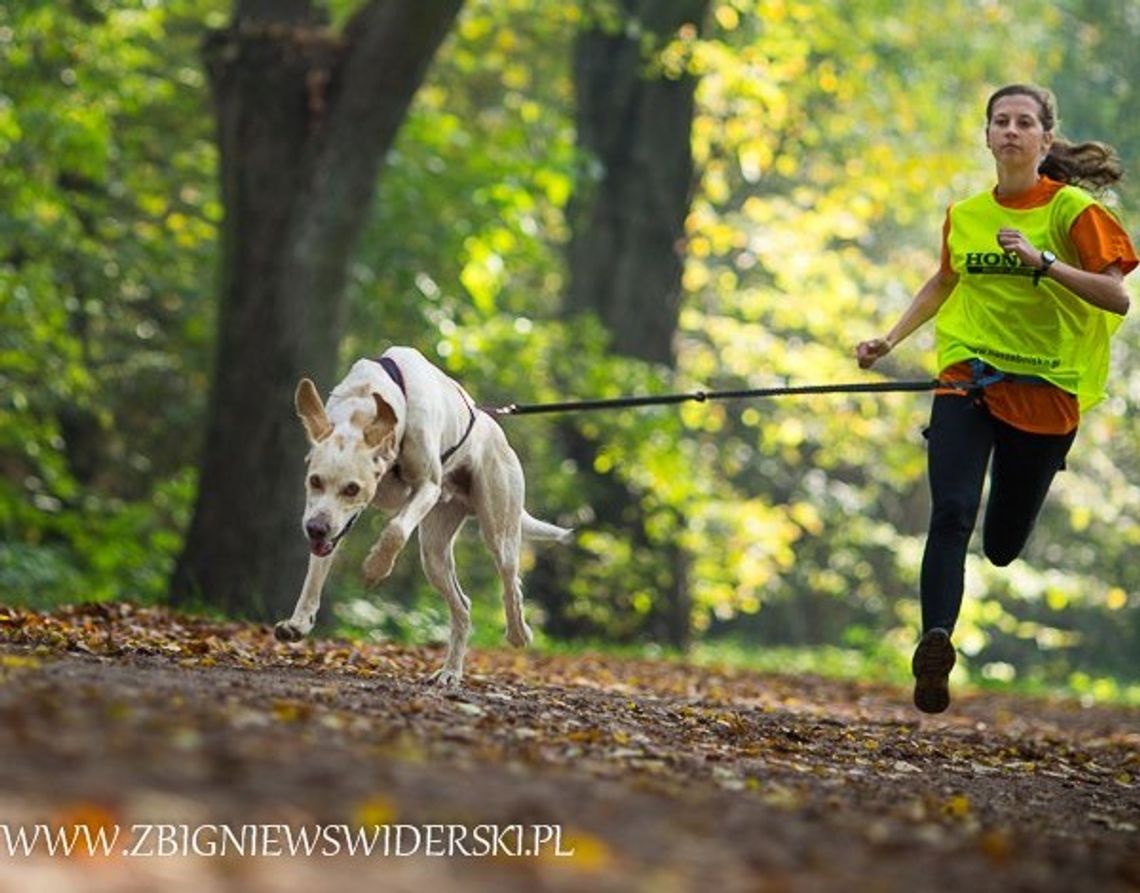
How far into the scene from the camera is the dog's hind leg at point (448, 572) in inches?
298

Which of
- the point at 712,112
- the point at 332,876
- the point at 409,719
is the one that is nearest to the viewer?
the point at 332,876

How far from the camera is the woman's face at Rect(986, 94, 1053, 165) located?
7.73 metres

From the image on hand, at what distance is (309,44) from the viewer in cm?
1247

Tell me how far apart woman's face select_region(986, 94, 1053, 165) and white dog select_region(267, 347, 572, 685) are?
223 cm

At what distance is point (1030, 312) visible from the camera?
7754mm

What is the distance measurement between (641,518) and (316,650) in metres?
9.24

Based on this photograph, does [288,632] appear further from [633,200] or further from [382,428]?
[633,200]

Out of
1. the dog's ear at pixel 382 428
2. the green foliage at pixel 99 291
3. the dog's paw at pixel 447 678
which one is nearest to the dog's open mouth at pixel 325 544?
the dog's ear at pixel 382 428

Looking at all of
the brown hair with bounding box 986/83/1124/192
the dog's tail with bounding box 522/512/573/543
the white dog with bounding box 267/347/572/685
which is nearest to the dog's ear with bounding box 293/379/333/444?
the white dog with bounding box 267/347/572/685

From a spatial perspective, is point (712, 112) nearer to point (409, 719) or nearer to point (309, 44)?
point (309, 44)

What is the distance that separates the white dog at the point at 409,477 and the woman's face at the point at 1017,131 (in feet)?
7.30

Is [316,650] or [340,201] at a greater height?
[340,201]

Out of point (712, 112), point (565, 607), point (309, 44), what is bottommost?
point (565, 607)

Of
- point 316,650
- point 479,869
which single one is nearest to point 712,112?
point 316,650
